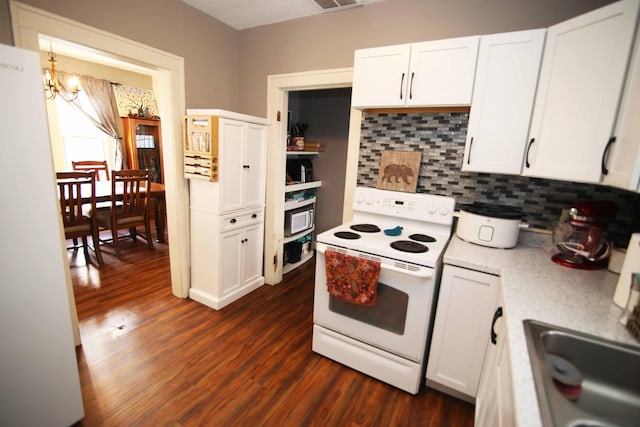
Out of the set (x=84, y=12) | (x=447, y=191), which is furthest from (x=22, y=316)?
(x=447, y=191)

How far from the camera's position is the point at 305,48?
2426 millimetres

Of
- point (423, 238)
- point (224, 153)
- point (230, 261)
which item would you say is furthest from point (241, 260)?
point (423, 238)

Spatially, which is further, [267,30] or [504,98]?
A: [267,30]

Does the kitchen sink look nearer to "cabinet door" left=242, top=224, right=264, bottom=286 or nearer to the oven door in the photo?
the oven door

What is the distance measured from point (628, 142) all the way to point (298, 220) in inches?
103

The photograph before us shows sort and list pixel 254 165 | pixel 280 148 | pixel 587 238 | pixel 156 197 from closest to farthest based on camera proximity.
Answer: pixel 587 238
pixel 254 165
pixel 280 148
pixel 156 197

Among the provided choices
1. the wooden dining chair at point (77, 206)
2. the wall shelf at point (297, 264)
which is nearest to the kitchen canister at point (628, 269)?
the wall shelf at point (297, 264)

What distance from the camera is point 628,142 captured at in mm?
1121

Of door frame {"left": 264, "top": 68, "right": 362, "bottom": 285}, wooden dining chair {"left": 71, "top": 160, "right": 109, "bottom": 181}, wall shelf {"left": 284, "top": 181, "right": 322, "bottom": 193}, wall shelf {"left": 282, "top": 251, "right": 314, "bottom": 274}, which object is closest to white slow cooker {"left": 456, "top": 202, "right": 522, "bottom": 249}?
door frame {"left": 264, "top": 68, "right": 362, "bottom": 285}

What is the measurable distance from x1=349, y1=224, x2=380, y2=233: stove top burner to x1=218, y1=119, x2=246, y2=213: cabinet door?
105 cm

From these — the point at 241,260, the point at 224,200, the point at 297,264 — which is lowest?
the point at 297,264

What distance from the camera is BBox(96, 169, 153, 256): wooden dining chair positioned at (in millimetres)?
3369

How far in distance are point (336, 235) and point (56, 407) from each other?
161 centimetres

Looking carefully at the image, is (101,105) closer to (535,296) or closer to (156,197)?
(156,197)
